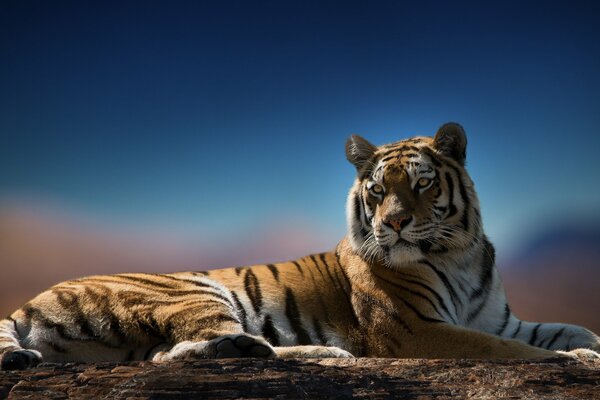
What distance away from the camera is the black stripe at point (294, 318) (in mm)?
4905

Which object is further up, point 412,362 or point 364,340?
point 412,362

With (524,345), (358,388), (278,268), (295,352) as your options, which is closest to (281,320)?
(278,268)

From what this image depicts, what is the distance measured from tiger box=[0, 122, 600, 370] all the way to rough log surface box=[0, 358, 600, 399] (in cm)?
88

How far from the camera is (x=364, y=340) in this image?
16.0ft

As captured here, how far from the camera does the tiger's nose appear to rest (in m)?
4.71

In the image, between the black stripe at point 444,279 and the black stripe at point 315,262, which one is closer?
the black stripe at point 444,279

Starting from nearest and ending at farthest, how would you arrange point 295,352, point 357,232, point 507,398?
point 507,398 → point 295,352 → point 357,232

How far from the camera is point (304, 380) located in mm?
3021

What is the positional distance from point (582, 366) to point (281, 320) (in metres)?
2.18

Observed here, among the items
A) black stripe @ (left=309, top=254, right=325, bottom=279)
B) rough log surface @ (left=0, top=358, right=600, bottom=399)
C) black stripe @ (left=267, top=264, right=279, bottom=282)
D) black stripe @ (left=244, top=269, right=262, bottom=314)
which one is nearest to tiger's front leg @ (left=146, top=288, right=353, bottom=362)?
black stripe @ (left=244, top=269, right=262, bottom=314)

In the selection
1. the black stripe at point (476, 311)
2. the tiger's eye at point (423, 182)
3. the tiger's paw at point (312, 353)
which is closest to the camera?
the tiger's paw at point (312, 353)

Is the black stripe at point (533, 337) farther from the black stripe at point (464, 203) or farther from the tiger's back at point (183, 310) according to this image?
the tiger's back at point (183, 310)

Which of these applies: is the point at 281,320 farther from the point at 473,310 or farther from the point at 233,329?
the point at 473,310

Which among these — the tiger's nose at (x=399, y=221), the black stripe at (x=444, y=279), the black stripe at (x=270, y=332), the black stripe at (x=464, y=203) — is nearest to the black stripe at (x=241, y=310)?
the black stripe at (x=270, y=332)
